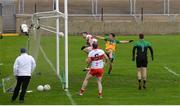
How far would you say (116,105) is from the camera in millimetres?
19672

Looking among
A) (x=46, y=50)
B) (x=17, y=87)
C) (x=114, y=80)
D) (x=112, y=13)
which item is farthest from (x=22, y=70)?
(x=112, y=13)

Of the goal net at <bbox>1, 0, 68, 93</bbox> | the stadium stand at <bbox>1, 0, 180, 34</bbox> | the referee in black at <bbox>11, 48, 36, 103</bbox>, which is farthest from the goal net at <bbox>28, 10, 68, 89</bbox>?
the stadium stand at <bbox>1, 0, 180, 34</bbox>

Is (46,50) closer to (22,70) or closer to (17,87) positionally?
(17,87)

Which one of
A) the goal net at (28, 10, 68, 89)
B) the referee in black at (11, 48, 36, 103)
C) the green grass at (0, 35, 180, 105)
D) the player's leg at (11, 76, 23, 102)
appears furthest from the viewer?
the goal net at (28, 10, 68, 89)

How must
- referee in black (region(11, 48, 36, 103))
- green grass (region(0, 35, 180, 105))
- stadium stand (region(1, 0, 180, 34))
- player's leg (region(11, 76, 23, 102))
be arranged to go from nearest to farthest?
referee in black (region(11, 48, 36, 103)) < player's leg (region(11, 76, 23, 102)) < green grass (region(0, 35, 180, 105)) < stadium stand (region(1, 0, 180, 34))

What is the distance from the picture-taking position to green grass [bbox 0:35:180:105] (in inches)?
830

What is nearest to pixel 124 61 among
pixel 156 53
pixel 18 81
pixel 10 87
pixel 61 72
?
pixel 156 53

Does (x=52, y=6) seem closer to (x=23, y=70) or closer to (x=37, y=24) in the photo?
(x=37, y=24)

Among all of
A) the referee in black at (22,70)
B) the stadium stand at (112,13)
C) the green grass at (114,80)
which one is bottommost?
the green grass at (114,80)

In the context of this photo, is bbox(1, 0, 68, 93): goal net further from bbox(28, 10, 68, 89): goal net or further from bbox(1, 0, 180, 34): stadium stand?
bbox(1, 0, 180, 34): stadium stand

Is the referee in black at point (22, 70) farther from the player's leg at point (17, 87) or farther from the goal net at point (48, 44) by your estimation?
the goal net at point (48, 44)

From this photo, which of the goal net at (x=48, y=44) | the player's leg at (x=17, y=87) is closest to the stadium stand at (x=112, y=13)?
the goal net at (x=48, y=44)

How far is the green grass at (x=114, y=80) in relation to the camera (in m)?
21.1

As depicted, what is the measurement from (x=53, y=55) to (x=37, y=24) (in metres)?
4.09
